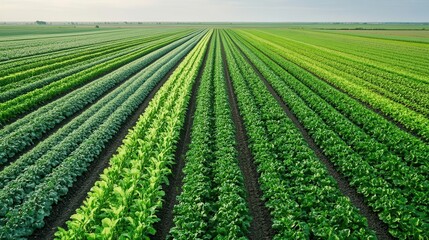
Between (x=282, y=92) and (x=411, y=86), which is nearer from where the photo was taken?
(x=282, y=92)

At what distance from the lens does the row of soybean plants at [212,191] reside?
711 centimetres

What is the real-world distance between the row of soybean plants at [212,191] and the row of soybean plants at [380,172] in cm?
408

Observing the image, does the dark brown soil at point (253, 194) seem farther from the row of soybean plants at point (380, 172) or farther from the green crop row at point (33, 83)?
the green crop row at point (33, 83)

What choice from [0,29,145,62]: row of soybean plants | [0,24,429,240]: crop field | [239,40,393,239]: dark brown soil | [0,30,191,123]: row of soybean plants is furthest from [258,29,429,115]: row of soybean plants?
[0,29,145,62]: row of soybean plants

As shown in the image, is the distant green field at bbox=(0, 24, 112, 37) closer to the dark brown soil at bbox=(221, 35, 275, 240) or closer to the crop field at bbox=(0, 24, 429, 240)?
the crop field at bbox=(0, 24, 429, 240)

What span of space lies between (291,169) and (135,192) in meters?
5.44

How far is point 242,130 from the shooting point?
15.0 m

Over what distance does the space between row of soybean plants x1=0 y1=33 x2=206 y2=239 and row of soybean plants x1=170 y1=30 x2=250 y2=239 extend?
13.6 ft

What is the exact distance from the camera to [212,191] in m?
8.84

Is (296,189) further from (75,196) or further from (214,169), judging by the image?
(75,196)

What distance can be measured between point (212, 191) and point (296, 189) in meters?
2.72

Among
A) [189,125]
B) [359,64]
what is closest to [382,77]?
[359,64]

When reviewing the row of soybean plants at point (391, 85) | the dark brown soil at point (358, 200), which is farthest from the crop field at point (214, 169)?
the row of soybean plants at point (391, 85)

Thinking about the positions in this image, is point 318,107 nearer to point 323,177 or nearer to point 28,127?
point 323,177
